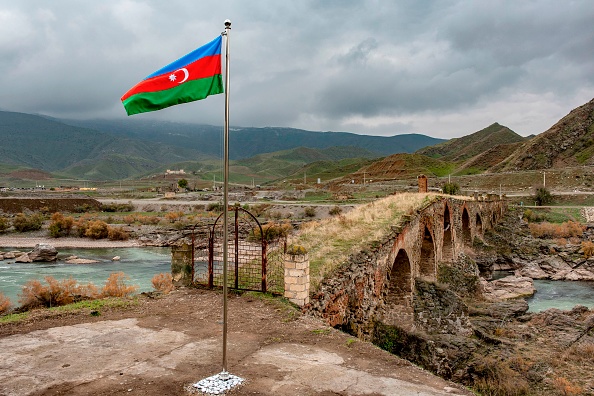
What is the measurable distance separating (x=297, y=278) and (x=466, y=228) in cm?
2591

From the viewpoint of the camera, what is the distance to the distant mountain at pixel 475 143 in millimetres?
Result: 140488

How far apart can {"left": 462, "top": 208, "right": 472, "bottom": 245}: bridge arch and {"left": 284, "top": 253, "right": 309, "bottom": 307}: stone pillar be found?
74.7 feet

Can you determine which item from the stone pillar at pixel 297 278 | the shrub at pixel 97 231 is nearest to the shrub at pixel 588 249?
the stone pillar at pixel 297 278

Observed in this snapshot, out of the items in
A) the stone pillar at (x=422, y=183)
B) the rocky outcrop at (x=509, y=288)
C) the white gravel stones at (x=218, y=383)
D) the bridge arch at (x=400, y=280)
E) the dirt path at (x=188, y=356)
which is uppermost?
the stone pillar at (x=422, y=183)

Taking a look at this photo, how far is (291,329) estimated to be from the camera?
7770 mm

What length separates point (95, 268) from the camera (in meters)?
29.4

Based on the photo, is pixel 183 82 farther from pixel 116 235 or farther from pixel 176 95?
pixel 116 235

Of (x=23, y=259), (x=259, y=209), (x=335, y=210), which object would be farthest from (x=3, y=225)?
(x=335, y=210)

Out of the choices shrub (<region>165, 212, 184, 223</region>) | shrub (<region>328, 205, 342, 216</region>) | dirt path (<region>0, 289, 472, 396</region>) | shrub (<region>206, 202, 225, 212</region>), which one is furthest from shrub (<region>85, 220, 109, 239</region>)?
dirt path (<region>0, 289, 472, 396</region>)

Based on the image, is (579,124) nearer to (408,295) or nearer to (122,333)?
(408,295)

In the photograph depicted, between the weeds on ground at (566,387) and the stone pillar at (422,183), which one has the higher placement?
the stone pillar at (422,183)

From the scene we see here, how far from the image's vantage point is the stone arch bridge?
10.2m

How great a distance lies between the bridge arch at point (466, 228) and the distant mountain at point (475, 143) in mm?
106035

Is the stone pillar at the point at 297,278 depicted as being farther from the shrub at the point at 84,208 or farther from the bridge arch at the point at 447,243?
the shrub at the point at 84,208
